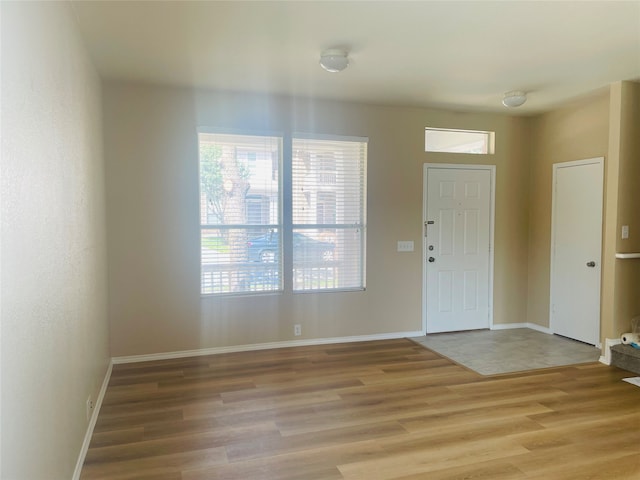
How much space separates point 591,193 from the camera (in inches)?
188

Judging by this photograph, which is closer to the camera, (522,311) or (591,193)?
(591,193)

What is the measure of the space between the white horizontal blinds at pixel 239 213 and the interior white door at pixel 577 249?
11.0 ft

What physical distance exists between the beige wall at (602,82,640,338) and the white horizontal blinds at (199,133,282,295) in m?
3.27

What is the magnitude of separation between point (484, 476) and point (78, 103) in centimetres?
336

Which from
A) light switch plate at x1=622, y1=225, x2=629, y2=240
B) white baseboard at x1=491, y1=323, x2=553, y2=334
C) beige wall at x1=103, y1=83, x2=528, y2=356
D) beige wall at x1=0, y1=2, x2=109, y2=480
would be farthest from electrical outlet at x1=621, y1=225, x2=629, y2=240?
beige wall at x1=0, y1=2, x2=109, y2=480

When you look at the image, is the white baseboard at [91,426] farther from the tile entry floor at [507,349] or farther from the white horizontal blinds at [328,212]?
the tile entry floor at [507,349]

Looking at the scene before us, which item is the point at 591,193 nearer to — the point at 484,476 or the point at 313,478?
the point at 484,476

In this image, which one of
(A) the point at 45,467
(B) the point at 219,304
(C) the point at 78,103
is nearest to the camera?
(A) the point at 45,467

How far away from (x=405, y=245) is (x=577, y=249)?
1.94m

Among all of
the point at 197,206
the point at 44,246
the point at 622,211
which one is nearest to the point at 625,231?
the point at 622,211

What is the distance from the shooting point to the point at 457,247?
5.39 meters

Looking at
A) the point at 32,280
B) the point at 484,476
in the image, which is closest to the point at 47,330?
the point at 32,280

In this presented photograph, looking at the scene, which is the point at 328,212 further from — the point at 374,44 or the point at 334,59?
the point at 374,44

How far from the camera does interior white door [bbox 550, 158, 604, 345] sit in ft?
15.5
